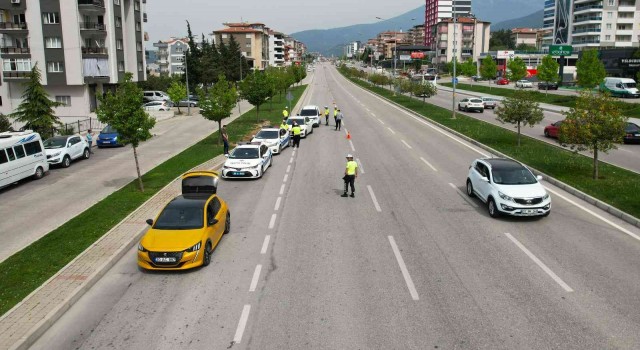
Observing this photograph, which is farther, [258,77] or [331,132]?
[258,77]

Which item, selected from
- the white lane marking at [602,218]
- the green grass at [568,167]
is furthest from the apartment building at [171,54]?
the white lane marking at [602,218]

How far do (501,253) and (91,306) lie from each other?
9.57 metres

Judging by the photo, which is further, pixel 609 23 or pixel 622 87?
pixel 609 23

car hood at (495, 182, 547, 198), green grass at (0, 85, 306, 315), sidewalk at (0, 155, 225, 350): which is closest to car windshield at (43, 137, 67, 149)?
green grass at (0, 85, 306, 315)

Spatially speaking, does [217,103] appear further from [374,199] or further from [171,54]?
[171,54]

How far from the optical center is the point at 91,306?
10.2 meters

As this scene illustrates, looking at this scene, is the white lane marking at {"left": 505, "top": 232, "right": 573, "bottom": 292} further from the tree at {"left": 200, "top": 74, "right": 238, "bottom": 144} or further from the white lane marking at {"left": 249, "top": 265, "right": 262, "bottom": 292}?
the tree at {"left": 200, "top": 74, "right": 238, "bottom": 144}

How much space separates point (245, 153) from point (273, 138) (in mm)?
5905

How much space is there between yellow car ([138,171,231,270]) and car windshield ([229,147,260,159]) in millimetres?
8576

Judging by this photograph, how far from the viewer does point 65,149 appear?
2670cm

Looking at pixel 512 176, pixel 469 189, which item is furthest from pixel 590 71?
pixel 512 176

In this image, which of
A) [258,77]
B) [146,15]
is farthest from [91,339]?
[146,15]

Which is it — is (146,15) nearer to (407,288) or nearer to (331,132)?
(331,132)

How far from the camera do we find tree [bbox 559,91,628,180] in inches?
746
